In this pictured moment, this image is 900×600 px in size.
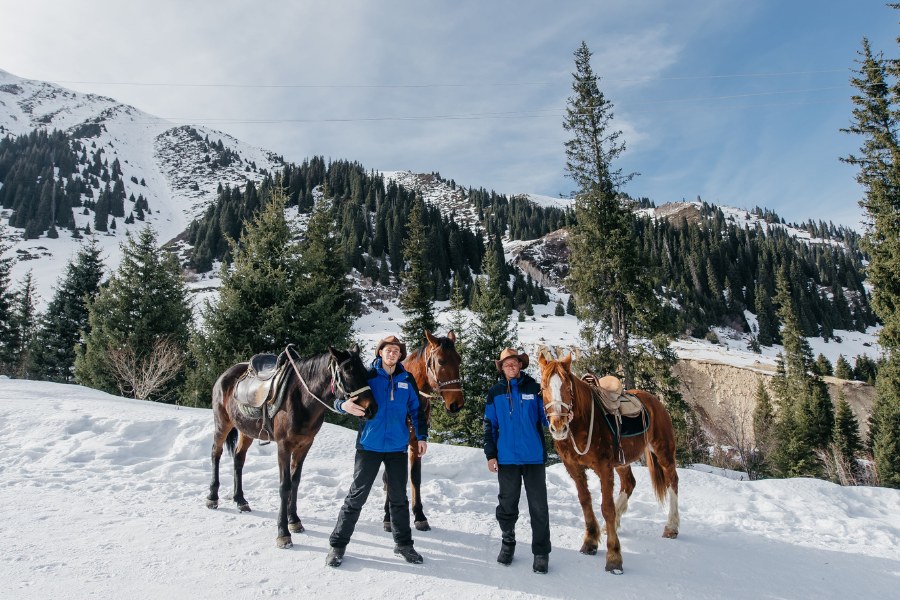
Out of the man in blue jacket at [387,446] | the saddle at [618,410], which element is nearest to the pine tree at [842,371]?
the saddle at [618,410]

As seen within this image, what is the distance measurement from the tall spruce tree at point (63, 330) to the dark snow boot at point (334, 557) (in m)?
27.9

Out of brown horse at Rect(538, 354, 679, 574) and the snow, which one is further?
brown horse at Rect(538, 354, 679, 574)

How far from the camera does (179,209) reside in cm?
12381

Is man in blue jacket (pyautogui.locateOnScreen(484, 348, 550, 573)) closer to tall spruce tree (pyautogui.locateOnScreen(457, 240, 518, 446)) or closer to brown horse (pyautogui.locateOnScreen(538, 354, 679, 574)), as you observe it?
brown horse (pyautogui.locateOnScreen(538, 354, 679, 574))

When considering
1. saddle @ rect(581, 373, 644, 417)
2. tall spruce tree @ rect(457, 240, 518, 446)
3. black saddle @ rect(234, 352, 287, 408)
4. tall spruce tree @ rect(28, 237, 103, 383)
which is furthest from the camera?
tall spruce tree @ rect(28, 237, 103, 383)

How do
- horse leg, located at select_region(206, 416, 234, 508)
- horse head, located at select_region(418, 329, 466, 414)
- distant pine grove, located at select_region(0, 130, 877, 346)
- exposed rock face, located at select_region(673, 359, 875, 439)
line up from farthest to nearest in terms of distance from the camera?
distant pine grove, located at select_region(0, 130, 877, 346), exposed rock face, located at select_region(673, 359, 875, 439), horse leg, located at select_region(206, 416, 234, 508), horse head, located at select_region(418, 329, 466, 414)

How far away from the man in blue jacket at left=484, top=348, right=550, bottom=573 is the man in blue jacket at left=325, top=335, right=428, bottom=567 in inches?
30.6

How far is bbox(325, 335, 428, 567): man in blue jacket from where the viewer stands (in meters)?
3.92

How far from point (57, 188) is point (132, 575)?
457 feet

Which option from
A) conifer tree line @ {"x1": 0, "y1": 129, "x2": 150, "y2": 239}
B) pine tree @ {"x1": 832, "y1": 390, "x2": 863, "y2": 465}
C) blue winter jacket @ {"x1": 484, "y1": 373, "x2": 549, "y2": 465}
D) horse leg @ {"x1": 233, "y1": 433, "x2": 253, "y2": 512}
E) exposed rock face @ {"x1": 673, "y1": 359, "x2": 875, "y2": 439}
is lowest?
pine tree @ {"x1": 832, "y1": 390, "x2": 863, "y2": 465}

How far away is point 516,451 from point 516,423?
26 centimetres

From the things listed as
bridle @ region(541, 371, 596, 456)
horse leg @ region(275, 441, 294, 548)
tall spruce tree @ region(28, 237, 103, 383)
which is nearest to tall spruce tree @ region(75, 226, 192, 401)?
tall spruce tree @ region(28, 237, 103, 383)

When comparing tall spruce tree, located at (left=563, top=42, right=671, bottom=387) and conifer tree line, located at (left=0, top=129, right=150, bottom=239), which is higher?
conifer tree line, located at (left=0, top=129, right=150, bottom=239)

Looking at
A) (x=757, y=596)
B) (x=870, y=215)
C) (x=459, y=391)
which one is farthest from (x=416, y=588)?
(x=870, y=215)
